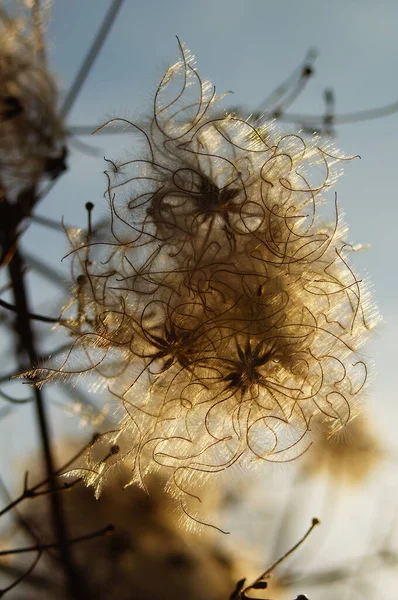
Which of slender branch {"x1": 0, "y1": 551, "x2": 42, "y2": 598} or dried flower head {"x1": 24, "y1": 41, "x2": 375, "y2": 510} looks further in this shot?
dried flower head {"x1": 24, "y1": 41, "x2": 375, "y2": 510}

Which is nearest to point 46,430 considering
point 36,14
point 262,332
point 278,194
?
point 262,332

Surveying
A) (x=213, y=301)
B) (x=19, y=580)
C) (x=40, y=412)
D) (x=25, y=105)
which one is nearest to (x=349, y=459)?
(x=213, y=301)

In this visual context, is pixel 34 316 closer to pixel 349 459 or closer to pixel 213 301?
pixel 213 301

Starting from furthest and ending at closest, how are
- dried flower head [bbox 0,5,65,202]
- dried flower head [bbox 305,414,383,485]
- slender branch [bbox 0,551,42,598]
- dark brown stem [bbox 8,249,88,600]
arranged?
dried flower head [bbox 305,414,383,485] < dried flower head [bbox 0,5,65,202] < dark brown stem [bbox 8,249,88,600] < slender branch [bbox 0,551,42,598]

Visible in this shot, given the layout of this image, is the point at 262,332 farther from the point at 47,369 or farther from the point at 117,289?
the point at 47,369

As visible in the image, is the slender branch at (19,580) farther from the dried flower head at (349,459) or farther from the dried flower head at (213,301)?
the dried flower head at (349,459)

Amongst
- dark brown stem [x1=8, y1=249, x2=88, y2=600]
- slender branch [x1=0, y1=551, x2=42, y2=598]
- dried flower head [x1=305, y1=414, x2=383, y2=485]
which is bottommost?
slender branch [x1=0, y1=551, x2=42, y2=598]

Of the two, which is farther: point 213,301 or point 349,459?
point 349,459

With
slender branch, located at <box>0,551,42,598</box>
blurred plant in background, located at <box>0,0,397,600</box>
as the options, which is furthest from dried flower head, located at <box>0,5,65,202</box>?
slender branch, located at <box>0,551,42,598</box>

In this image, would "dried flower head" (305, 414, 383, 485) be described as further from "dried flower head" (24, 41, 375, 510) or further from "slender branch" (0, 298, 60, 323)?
"slender branch" (0, 298, 60, 323)
